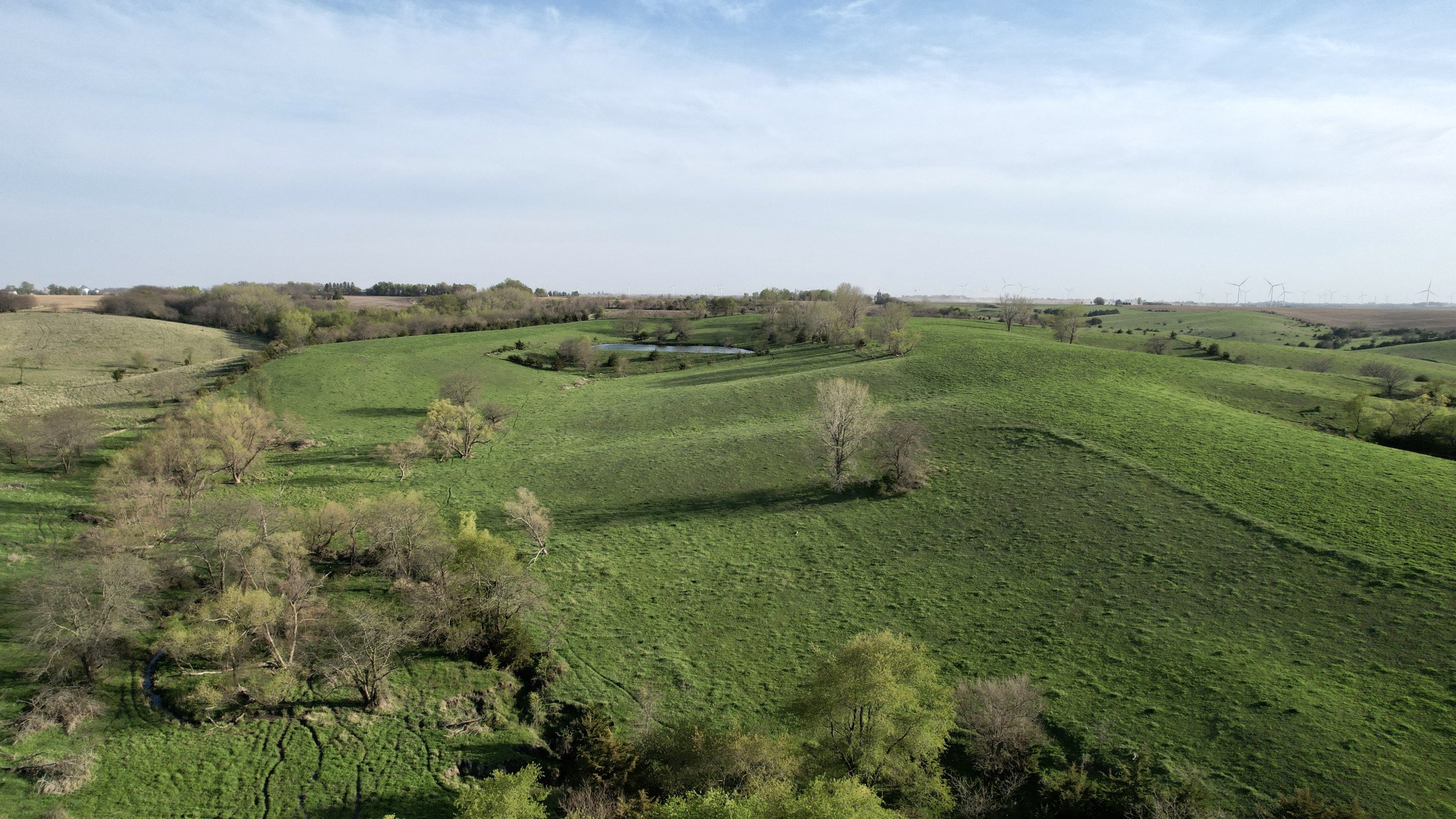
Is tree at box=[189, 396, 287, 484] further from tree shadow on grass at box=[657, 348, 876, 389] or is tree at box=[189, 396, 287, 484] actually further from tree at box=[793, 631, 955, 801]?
tree at box=[793, 631, 955, 801]

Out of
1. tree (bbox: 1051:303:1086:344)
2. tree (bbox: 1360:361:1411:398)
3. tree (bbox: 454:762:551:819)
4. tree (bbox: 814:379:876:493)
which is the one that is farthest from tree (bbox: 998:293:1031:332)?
tree (bbox: 454:762:551:819)

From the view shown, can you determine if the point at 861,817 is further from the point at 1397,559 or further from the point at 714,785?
the point at 1397,559

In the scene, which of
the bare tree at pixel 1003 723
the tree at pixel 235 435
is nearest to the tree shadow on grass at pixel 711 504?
the bare tree at pixel 1003 723

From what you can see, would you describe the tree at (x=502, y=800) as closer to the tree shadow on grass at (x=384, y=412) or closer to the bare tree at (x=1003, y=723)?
the bare tree at (x=1003, y=723)

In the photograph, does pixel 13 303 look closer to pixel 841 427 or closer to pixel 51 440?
pixel 51 440

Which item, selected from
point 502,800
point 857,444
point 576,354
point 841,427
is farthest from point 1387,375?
point 576,354

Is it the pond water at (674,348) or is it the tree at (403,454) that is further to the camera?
the pond water at (674,348)
